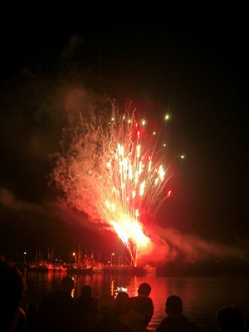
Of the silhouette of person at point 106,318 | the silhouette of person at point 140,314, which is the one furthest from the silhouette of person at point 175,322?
the silhouette of person at point 106,318

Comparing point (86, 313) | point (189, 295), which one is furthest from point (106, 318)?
point (189, 295)

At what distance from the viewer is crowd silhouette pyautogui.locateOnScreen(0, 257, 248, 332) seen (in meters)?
2.23

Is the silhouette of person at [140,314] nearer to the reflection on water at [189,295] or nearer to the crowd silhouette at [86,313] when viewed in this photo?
the crowd silhouette at [86,313]

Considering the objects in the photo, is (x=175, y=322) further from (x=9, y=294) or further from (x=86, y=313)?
(x=9, y=294)

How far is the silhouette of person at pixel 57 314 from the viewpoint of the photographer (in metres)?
4.58

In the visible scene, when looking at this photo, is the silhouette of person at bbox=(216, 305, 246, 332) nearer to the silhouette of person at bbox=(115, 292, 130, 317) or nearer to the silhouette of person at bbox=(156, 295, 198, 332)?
the silhouette of person at bbox=(156, 295, 198, 332)

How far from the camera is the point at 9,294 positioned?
2211mm

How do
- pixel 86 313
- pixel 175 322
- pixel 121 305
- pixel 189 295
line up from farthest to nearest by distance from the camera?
pixel 189 295 < pixel 86 313 < pixel 121 305 < pixel 175 322

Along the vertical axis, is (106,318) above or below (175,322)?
above

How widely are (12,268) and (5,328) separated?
0.30 meters

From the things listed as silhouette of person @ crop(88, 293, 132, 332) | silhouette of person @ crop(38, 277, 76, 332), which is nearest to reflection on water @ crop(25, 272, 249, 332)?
silhouette of person @ crop(88, 293, 132, 332)

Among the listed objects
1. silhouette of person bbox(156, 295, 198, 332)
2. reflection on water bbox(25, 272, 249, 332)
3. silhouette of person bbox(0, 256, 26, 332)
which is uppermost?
silhouette of person bbox(0, 256, 26, 332)

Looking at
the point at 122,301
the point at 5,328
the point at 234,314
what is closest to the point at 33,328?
the point at 122,301

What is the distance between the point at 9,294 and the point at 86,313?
4.44 m
